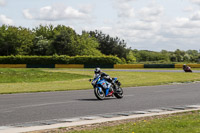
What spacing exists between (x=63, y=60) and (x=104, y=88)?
53.9 metres

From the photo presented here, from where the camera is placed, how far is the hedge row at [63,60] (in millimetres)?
67625

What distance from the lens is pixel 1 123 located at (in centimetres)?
942

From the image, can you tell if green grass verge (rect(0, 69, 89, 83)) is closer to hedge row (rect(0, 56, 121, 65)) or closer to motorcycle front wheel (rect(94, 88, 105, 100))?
motorcycle front wheel (rect(94, 88, 105, 100))

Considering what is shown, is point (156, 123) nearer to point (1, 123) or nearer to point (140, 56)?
point (1, 123)

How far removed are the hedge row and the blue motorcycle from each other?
50.5 meters

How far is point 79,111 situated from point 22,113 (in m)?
1.81

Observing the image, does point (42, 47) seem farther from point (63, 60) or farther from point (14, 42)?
point (63, 60)

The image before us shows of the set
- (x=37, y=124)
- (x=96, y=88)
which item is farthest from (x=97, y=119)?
(x=96, y=88)

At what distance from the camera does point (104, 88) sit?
53.2 ft

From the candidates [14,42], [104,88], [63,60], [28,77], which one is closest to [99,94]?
[104,88]

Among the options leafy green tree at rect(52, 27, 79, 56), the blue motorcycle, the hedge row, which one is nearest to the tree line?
leafy green tree at rect(52, 27, 79, 56)

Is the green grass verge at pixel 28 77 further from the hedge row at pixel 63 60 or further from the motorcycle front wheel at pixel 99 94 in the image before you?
the hedge row at pixel 63 60

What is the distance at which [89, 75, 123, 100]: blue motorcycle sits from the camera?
15867mm

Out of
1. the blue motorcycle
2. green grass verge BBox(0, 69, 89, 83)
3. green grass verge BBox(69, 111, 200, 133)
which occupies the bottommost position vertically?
green grass verge BBox(0, 69, 89, 83)
